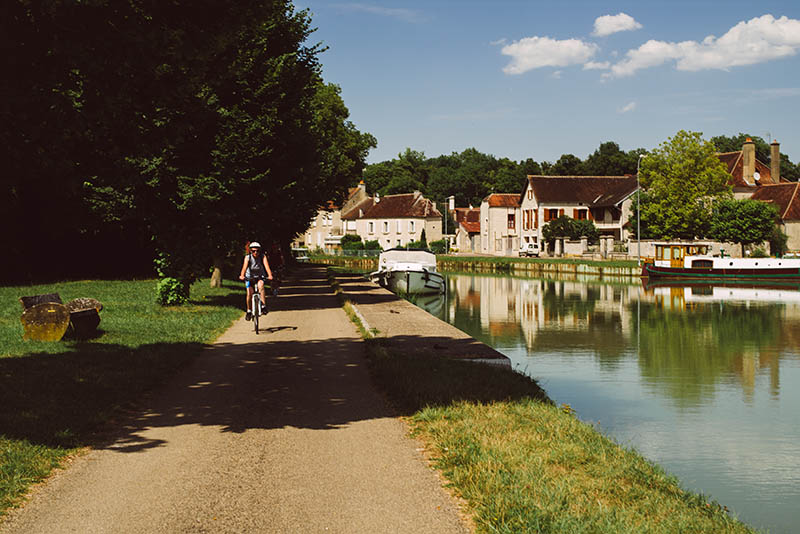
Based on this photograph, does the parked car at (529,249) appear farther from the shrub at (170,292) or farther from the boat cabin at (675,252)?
the shrub at (170,292)

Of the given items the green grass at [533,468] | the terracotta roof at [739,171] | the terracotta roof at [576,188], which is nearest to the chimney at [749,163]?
the terracotta roof at [739,171]

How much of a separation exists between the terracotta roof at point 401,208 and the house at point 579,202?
64.4ft

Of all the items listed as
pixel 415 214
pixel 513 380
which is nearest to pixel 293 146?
pixel 513 380

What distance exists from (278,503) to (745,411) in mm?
9672

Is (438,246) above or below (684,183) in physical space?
below

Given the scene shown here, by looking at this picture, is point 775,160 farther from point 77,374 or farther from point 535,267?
point 77,374

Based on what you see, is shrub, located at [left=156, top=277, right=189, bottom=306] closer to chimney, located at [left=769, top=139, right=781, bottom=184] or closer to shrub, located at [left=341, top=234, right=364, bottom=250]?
chimney, located at [left=769, top=139, right=781, bottom=184]

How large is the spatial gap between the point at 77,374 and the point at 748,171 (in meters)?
75.0

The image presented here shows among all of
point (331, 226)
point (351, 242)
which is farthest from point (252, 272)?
point (331, 226)

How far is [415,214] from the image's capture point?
10288 cm

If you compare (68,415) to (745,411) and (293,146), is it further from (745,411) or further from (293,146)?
(293,146)

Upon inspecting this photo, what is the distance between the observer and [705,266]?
50938 millimetres

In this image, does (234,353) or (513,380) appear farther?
(234,353)

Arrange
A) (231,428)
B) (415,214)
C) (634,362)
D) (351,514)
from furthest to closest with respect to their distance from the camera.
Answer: (415,214), (634,362), (231,428), (351,514)
